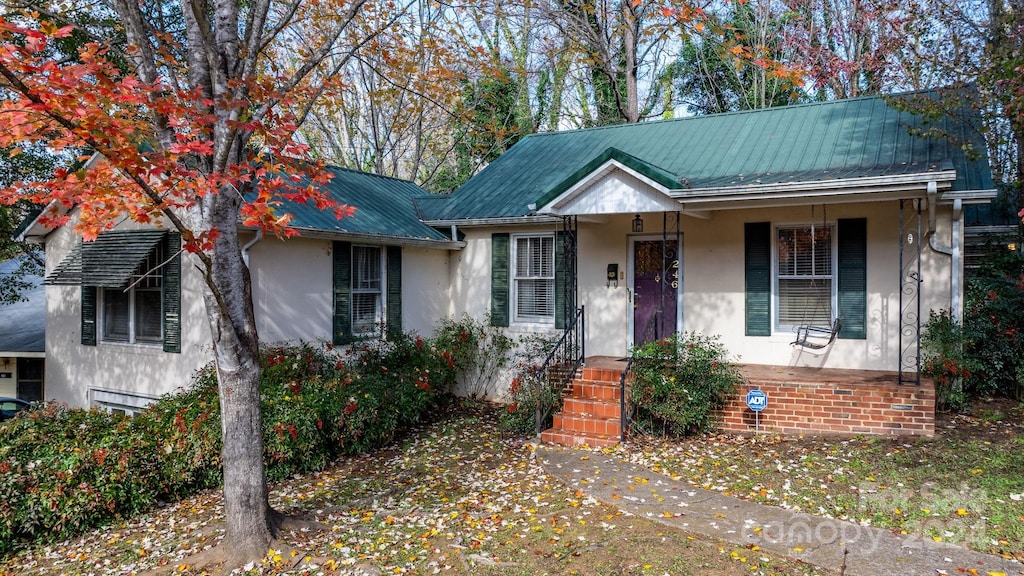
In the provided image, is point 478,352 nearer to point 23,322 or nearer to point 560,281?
point 560,281

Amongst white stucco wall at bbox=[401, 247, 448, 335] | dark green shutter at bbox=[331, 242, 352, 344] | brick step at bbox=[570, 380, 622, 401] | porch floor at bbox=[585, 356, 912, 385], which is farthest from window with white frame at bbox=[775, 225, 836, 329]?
dark green shutter at bbox=[331, 242, 352, 344]

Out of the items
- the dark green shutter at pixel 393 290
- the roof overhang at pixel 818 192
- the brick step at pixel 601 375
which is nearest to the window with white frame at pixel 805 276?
the roof overhang at pixel 818 192

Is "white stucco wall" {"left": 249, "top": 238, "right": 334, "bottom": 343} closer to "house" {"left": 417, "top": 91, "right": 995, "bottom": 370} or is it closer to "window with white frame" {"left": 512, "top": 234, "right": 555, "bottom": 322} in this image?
"house" {"left": 417, "top": 91, "right": 995, "bottom": 370}

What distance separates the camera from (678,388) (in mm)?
7770

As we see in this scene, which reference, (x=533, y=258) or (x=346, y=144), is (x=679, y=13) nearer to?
(x=533, y=258)

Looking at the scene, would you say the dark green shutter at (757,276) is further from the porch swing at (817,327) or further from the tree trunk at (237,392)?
the tree trunk at (237,392)

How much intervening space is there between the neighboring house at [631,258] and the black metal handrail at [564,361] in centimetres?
24

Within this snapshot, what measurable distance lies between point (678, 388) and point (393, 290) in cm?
509

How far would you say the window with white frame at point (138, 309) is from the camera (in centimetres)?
941

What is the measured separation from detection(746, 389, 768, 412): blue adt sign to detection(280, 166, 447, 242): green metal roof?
5775mm

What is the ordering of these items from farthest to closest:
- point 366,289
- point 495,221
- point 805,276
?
point 495,221 < point 366,289 < point 805,276

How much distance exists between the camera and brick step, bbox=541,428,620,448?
25.3 feet

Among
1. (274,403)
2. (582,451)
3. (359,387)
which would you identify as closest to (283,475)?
(274,403)

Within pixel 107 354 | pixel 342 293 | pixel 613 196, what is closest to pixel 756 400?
pixel 613 196
